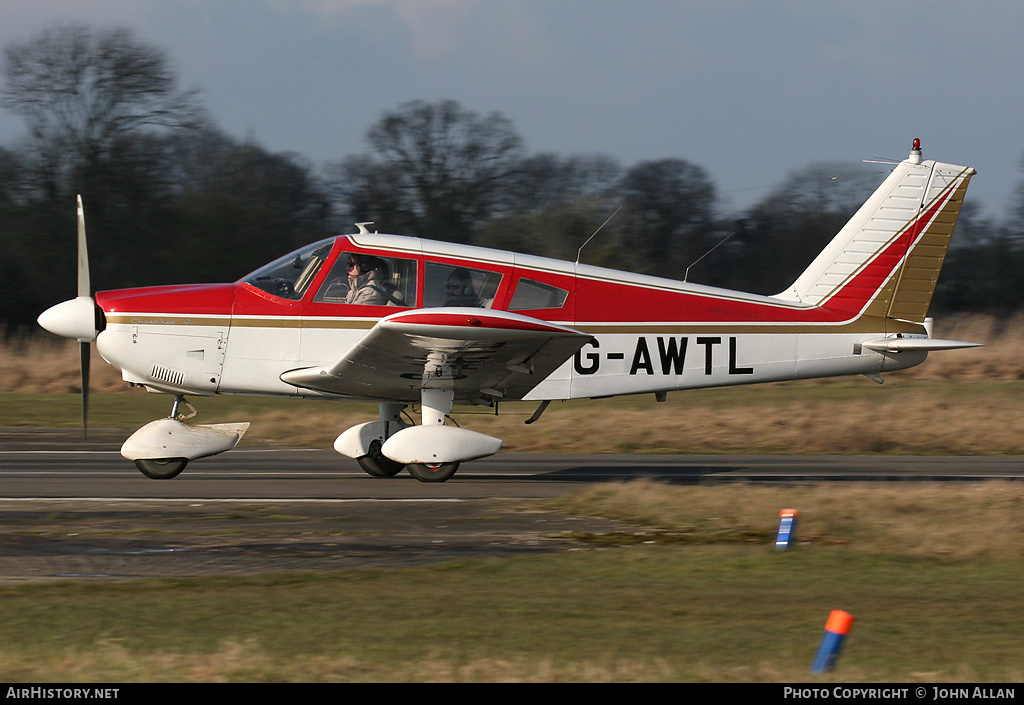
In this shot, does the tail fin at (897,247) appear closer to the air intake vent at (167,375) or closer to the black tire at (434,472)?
the black tire at (434,472)

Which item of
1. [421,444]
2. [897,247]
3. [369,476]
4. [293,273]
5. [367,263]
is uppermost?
[897,247]

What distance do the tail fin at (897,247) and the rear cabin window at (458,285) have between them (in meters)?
3.45

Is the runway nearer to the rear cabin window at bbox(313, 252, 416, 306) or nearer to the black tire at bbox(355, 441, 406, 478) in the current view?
the black tire at bbox(355, 441, 406, 478)

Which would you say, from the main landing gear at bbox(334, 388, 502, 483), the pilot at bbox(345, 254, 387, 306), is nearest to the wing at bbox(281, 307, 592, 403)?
the main landing gear at bbox(334, 388, 502, 483)

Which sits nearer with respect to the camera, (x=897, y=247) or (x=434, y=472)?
(x=434, y=472)

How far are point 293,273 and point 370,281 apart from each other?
2.60ft

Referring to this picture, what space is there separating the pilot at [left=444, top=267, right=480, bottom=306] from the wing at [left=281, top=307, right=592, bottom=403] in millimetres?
656

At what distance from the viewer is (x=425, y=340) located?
30.4 ft

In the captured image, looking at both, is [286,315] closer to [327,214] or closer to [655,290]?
[655,290]

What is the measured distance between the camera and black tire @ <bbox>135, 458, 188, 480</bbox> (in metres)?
10.3

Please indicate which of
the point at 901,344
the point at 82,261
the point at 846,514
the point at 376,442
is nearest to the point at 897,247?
the point at 901,344

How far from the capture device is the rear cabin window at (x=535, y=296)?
10383mm

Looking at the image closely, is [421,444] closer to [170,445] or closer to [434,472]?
[434,472]

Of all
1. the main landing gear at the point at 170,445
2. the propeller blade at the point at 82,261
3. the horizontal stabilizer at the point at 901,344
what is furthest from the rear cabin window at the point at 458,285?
the horizontal stabilizer at the point at 901,344
